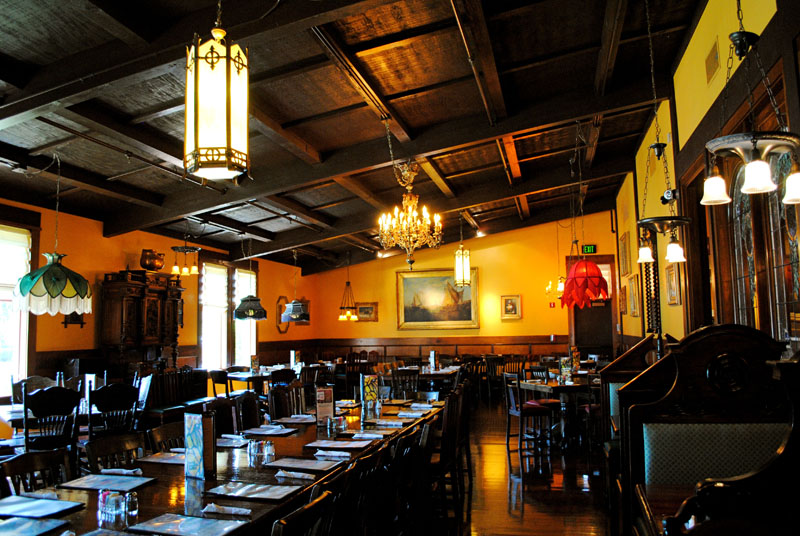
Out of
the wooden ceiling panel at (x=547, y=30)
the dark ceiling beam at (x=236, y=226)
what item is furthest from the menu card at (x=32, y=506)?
the dark ceiling beam at (x=236, y=226)

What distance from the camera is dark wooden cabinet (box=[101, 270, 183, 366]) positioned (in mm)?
8062

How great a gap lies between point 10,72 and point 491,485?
17.6 feet

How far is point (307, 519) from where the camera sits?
159cm

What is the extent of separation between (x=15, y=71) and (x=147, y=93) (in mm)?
978

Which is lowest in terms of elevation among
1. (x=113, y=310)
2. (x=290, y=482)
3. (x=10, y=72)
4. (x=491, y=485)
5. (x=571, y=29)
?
(x=491, y=485)

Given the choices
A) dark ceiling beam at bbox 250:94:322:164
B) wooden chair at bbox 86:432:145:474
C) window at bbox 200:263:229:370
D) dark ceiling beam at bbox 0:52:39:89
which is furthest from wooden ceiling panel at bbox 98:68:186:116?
window at bbox 200:263:229:370

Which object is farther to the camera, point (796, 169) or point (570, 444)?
point (570, 444)

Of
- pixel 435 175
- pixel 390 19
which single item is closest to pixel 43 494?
pixel 390 19

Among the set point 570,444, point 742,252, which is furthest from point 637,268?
point 742,252

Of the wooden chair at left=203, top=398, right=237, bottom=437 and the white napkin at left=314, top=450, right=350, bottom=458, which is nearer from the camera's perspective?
the white napkin at left=314, top=450, right=350, bottom=458

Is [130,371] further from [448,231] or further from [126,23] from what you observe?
[448,231]

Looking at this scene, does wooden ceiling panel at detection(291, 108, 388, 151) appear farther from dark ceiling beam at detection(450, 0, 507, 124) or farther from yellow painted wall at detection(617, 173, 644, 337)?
yellow painted wall at detection(617, 173, 644, 337)

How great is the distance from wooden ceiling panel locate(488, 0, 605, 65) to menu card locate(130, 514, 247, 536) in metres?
4.38

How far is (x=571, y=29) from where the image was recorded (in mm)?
5309
